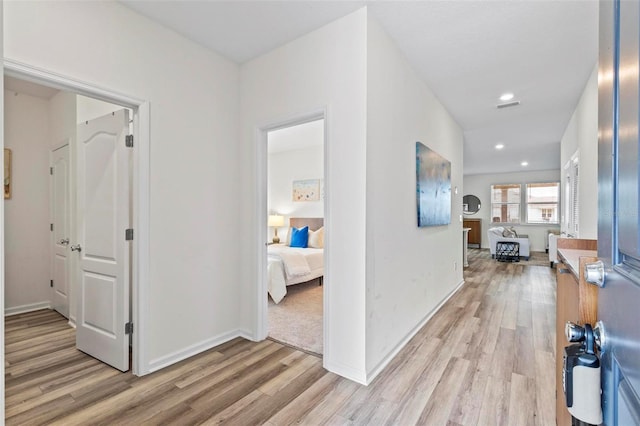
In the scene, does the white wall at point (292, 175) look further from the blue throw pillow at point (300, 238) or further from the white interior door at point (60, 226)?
the white interior door at point (60, 226)

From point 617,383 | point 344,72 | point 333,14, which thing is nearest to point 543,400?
point 617,383

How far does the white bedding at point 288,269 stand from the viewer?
398 cm

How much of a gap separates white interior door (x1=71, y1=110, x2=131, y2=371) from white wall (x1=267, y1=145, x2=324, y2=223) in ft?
13.4

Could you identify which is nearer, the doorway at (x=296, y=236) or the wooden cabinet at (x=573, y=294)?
the wooden cabinet at (x=573, y=294)

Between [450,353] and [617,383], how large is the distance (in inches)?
90.1

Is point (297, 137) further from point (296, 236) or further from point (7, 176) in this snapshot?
point (7, 176)

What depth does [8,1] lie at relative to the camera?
5.51ft

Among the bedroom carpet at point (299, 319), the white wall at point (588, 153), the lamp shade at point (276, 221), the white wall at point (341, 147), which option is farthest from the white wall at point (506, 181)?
the white wall at point (341, 147)

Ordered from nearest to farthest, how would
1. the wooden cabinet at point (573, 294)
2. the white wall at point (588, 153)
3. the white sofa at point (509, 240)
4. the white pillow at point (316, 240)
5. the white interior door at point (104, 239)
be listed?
the wooden cabinet at point (573, 294)
the white interior door at point (104, 239)
the white wall at point (588, 153)
the white pillow at point (316, 240)
the white sofa at point (509, 240)

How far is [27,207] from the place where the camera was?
12.4 feet

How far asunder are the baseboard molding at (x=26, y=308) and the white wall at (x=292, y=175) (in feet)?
13.2

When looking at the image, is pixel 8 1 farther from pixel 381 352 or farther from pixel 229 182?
pixel 381 352

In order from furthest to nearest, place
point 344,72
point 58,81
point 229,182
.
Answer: point 229,182
point 344,72
point 58,81

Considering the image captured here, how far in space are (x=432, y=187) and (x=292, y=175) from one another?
3.73 m
